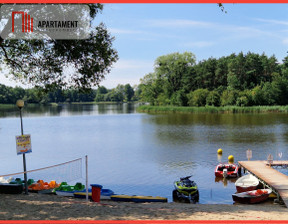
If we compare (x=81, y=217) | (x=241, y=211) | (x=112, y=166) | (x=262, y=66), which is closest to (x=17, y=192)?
(x=81, y=217)

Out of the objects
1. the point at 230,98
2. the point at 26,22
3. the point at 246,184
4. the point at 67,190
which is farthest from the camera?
the point at 230,98

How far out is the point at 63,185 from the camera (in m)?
Result: 15.9

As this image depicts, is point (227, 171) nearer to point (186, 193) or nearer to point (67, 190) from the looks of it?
point (186, 193)

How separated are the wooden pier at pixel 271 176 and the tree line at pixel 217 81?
62.1 metres

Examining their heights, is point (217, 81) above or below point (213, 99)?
above

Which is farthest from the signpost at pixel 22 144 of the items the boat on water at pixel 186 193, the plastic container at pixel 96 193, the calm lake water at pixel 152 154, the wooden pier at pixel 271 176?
the wooden pier at pixel 271 176

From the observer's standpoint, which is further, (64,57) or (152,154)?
(152,154)

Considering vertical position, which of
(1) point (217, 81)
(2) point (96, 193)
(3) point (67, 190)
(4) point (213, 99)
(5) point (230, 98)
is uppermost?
(1) point (217, 81)

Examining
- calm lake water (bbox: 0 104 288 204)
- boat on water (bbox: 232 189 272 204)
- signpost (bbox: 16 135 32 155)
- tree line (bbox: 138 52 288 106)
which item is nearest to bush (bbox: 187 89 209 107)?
tree line (bbox: 138 52 288 106)

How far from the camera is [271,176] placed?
742 inches

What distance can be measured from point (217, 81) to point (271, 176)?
3231 inches

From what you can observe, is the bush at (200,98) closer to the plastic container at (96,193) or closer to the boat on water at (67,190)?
the boat on water at (67,190)

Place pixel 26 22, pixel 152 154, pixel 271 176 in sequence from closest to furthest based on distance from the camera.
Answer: pixel 26 22, pixel 271 176, pixel 152 154

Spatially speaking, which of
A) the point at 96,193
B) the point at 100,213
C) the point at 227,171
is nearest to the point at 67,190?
the point at 96,193
